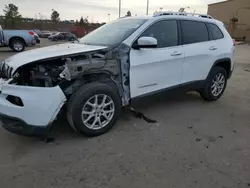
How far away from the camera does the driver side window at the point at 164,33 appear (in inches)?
154

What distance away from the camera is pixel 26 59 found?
310 centimetres

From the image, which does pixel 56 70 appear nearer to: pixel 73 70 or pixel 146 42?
pixel 73 70

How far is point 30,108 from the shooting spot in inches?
113

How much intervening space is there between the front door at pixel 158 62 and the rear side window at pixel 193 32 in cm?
21

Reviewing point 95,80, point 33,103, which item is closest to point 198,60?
point 95,80

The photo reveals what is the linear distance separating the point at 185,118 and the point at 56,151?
2344mm

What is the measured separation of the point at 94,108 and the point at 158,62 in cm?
135

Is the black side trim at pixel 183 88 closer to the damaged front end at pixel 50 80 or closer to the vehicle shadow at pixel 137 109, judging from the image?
the vehicle shadow at pixel 137 109

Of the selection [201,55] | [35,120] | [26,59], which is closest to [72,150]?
[35,120]

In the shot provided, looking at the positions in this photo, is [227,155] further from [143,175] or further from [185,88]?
[185,88]

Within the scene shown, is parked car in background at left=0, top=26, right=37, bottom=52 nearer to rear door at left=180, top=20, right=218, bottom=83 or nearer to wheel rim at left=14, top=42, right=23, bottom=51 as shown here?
wheel rim at left=14, top=42, right=23, bottom=51

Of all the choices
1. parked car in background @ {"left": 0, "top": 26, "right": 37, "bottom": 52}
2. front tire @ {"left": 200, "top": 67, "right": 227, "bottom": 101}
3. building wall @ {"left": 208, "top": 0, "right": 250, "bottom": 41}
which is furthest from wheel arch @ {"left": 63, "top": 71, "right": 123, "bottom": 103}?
building wall @ {"left": 208, "top": 0, "right": 250, "bottom": 41}

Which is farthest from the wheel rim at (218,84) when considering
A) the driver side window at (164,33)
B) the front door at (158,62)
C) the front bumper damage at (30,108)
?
the front bumper damage at (30,108)

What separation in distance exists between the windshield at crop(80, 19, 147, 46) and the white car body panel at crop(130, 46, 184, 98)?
36cm
